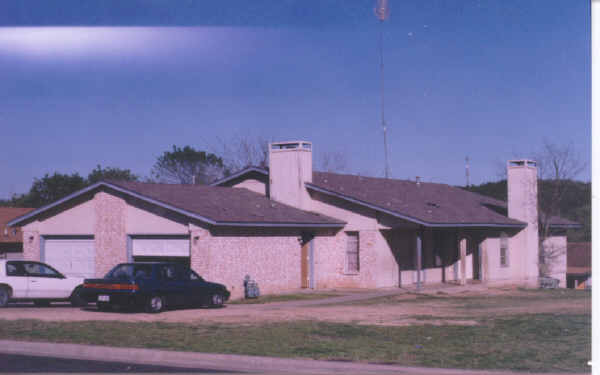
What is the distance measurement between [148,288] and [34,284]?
390 cm

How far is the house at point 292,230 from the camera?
25.2 meters

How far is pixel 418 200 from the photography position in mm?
32375

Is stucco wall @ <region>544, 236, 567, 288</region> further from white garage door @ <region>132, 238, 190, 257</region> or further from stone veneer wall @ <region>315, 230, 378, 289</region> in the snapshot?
white garage door @ <region>132, 238, 190, 257</region>

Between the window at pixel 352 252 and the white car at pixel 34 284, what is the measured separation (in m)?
10.9

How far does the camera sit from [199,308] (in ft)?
69.9

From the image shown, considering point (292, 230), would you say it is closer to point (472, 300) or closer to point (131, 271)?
point (472, 300)

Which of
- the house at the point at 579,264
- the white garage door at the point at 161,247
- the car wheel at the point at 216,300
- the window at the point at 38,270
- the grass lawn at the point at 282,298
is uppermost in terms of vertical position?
the white garage door at the point at 161,247

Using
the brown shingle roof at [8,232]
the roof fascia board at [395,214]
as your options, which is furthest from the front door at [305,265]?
the brown shingle roof at [8,232]

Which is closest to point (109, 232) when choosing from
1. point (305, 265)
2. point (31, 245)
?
point (31, 245)

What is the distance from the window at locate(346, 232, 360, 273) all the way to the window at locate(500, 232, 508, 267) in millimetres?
8974

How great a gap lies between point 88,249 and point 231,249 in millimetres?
6261

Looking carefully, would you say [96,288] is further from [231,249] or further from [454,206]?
[454,206]

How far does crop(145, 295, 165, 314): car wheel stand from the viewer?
19.2 m

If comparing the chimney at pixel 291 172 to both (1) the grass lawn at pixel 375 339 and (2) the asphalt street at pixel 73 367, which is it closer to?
(1) the grass lawn at pixel 375 339
